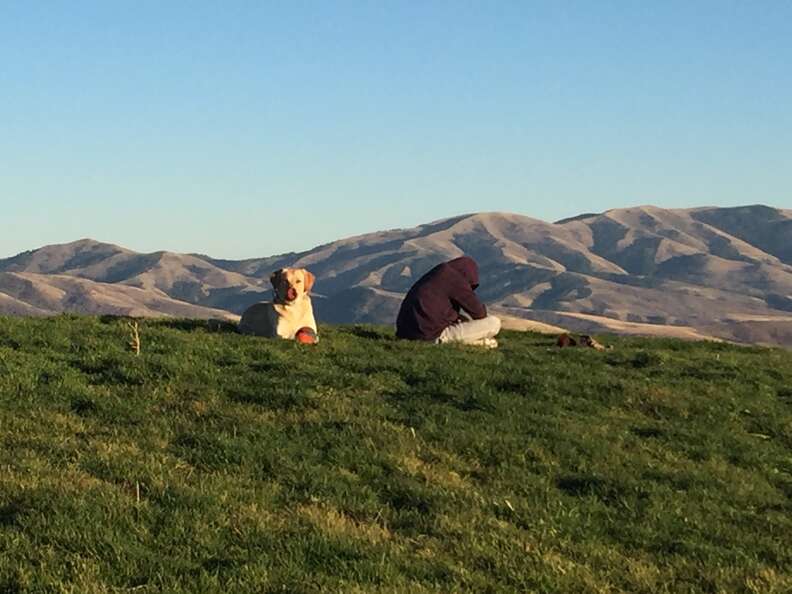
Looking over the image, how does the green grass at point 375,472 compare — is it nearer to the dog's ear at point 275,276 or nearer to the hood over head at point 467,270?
the dog's ear at point 275,276

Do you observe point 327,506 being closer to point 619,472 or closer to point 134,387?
point 619,472

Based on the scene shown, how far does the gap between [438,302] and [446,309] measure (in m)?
0.29

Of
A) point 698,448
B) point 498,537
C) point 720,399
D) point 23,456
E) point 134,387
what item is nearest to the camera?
point 498,537

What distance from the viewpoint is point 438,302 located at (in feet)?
70.5

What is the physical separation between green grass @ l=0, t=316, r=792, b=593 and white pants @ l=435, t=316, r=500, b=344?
3.31 m

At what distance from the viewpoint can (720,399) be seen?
1634 cm

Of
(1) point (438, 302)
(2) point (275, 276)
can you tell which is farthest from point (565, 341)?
(2) point (275, 276)

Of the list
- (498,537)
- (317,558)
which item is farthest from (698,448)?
(317,558)

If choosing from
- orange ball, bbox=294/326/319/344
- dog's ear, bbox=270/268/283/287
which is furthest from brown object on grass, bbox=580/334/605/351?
dog's ear, bbox=270/268/283/287

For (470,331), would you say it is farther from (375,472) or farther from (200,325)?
(375,472)

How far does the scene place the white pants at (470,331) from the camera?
71.0ft

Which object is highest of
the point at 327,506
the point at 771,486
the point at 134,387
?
the point at 134,387

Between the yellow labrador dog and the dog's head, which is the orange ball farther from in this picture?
the dog's head

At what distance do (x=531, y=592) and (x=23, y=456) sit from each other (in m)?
6.28
